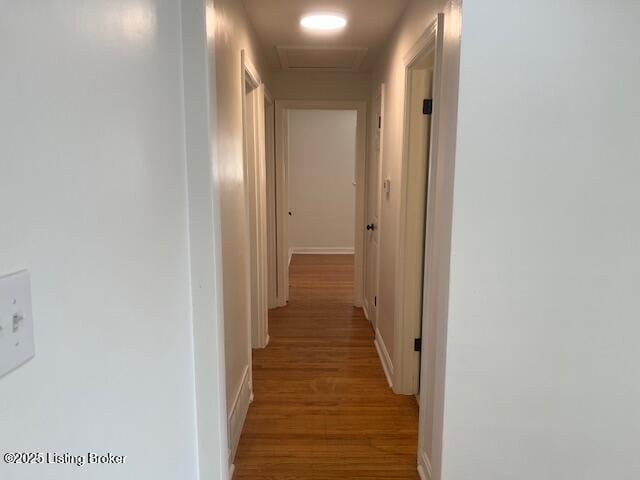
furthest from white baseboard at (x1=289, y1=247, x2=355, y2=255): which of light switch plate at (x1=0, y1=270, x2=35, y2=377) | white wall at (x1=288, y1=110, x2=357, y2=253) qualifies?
light switch plate at (x1=0, y1=270, x2=35, y2=377)

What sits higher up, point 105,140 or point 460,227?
point 105,140

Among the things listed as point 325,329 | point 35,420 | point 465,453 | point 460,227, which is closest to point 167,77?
point 35,420

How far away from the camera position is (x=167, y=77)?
1241 millimetres

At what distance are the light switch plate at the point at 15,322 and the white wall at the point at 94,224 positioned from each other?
0.02 meters

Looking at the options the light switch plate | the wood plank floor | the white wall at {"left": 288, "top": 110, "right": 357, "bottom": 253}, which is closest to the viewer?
the light switch plate

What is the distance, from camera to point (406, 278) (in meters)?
2.62

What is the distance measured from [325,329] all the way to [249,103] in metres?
2.05

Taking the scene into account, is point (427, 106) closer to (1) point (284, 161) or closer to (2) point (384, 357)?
(2) point (384, 357)

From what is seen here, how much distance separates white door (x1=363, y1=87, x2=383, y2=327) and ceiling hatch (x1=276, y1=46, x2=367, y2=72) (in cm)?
39

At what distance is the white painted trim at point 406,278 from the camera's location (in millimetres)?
2523

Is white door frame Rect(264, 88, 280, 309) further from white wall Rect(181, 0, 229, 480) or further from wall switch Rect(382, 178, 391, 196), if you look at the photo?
white wall Rect(181, 0, 229, 480)

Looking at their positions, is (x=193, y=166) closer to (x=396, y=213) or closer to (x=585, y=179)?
(x=585, y=179)

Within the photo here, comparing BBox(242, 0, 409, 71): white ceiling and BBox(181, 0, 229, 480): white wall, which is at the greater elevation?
BBox(242, 0, 409, 71): white ceiling

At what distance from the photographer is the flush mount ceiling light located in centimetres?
262
